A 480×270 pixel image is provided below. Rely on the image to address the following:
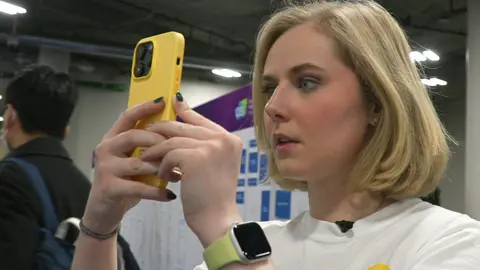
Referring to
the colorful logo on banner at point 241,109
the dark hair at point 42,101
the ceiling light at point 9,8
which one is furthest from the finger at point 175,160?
the ceiling light at point 9,8

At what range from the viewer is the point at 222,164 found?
675 millimetres

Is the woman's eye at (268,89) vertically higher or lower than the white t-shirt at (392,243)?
higher

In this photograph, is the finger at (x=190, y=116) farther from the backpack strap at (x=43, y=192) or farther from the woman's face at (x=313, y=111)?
the backpack strap at (x=43, y=192)

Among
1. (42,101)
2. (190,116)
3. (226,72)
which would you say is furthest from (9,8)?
(190,116)

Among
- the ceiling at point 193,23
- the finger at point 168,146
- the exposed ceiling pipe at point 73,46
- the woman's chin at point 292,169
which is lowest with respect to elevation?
the woman's chin at point 292,169

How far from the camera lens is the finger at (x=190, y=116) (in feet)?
2.29

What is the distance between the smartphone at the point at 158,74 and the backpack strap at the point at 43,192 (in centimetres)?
98

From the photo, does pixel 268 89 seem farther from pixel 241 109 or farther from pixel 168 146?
pixel 241 109

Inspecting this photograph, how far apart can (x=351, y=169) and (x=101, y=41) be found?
6.34 meters

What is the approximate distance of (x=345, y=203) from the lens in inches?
36.8

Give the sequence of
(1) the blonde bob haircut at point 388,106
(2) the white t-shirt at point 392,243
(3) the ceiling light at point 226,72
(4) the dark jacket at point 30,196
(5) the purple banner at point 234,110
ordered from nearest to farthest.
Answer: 1. (2) the white t-shirt at point 392,243
2. (1) the blonde bob haircut at point 388,106
3. (4) the dark jacket at point 30,196
4. (5) the purple banner at point 234,110
5. (3) the ceiling light at point 226,72

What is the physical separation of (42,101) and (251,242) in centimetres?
152

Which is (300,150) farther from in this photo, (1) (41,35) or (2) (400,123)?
(1) (41,35)

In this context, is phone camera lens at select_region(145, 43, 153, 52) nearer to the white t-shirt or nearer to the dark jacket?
the white t-shirt
